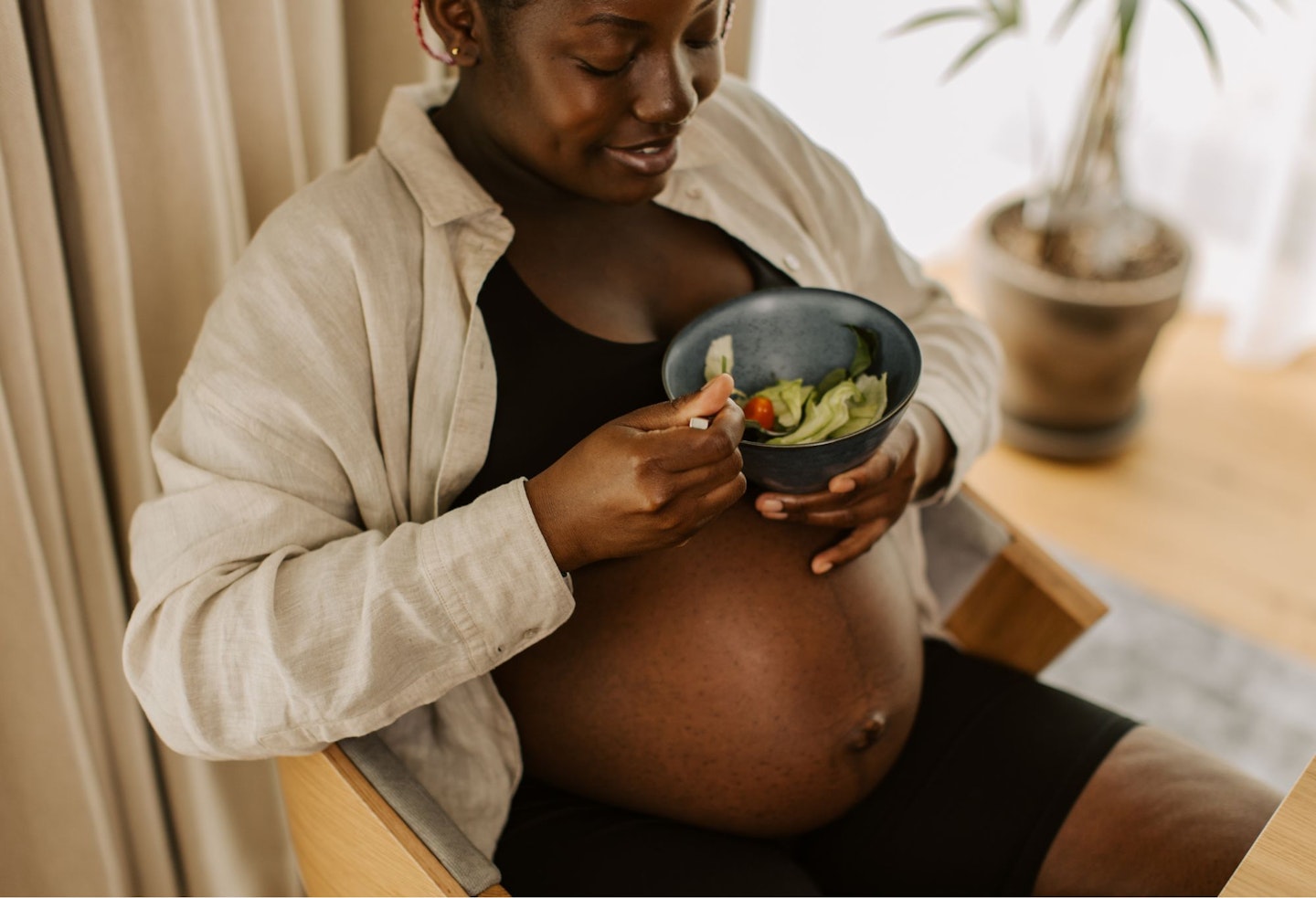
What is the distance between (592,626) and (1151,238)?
175cm

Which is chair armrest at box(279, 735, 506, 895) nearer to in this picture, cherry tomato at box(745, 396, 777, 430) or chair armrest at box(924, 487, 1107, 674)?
cherry tomato at box(745, 396, 777, 430)

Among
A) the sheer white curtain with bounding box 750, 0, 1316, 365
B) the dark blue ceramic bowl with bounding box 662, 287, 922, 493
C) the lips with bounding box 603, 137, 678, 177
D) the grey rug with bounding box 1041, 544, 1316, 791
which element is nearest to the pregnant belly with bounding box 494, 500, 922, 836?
the dark blue ceramic bowl with bounding box 662, 287, 922, 493

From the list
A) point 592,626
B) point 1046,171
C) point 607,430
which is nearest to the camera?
point 607,430

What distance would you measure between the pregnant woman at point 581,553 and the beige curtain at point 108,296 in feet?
0.55

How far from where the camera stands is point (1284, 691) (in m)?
2.00

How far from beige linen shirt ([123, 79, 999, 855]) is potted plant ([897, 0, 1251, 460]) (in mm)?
1367

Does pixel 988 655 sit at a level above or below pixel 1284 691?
above

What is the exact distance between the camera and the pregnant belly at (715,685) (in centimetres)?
110

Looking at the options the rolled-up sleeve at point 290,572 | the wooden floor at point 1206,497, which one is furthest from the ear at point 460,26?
the wooden floor at point 1206,497

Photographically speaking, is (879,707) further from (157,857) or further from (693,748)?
(157,857)

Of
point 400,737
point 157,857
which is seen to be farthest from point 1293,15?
point 157,857

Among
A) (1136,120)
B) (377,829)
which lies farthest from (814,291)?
(1136,120)

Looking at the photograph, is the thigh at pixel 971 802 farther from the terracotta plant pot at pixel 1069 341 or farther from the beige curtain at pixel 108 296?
the terracotta plant pot at pixel 1069 341

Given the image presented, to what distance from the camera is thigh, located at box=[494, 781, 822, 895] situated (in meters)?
1.10
